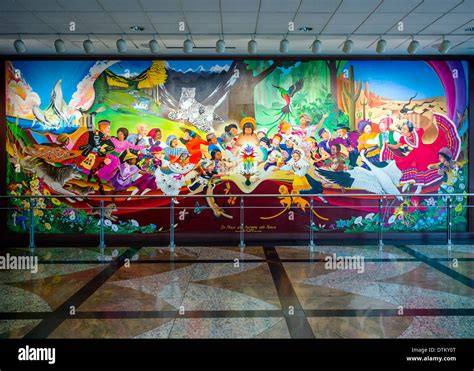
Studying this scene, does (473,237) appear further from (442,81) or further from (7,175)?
(7,175)

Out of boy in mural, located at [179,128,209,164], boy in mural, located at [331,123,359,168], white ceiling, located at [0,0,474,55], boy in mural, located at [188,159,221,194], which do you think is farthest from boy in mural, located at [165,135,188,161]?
boy in mural, located at [331,123,359,168]

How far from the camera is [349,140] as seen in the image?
7324mm

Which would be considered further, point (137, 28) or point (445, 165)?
point (445, 165)

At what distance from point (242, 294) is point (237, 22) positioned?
11.7ft

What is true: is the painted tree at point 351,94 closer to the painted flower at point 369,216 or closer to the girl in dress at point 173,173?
the painted flower at point 369,216

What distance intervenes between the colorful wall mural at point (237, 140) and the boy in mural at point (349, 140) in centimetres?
2

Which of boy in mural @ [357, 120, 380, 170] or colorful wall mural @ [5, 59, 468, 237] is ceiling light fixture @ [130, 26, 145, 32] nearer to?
colorful wall mural @ [5, 59, 468, 237]

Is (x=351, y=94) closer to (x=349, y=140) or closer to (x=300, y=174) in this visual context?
(x=349, y=140)

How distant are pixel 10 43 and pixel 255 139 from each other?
417 centimetres

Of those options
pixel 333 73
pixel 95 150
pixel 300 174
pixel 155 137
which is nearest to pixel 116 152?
pixel 95 150

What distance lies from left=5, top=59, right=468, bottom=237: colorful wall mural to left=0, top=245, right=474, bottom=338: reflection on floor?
Answer: 111 cm

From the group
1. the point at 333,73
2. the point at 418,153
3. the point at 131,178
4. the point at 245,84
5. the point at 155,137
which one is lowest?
the point at 131,178

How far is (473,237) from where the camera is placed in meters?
7.32

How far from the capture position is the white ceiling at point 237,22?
5.00 meters
